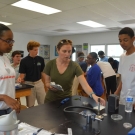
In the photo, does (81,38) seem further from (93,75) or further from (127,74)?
(127,74)

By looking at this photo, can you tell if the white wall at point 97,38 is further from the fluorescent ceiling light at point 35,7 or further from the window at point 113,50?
the fluorescent ceiling light at point 35,7

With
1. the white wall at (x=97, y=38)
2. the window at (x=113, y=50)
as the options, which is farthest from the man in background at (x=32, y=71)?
the window at (x=113, y=50)

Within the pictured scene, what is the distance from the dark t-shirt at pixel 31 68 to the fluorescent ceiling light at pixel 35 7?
4.67 feet

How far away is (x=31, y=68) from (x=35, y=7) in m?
1.77

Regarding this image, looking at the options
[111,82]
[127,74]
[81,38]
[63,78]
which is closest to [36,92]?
[63,78]

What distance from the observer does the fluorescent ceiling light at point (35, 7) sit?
11.6ft

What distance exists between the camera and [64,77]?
1.63m

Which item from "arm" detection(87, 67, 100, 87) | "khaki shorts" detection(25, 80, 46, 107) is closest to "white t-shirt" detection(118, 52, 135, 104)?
"arm" detection(87, 67, 100, 87)

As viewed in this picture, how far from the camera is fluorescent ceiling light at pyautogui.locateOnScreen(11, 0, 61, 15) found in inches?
139

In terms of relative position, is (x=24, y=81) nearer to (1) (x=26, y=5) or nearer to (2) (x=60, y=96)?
(2) (x=60, y=96)

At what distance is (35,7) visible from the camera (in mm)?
3805

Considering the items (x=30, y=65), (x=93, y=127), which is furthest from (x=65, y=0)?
(x=93, y=127)

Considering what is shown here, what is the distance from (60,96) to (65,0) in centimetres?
233

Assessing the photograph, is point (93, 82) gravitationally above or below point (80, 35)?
below
